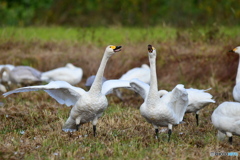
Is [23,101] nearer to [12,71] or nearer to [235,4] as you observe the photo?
[12,71]

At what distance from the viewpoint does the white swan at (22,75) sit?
1130cm

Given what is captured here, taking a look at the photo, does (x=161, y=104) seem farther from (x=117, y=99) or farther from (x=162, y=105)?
(x=117, y=99)

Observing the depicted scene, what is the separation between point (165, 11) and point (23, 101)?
58.9 feet

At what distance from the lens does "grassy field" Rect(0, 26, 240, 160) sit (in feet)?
18.5

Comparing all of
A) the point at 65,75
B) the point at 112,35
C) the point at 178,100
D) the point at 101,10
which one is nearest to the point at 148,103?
the point at 178,100

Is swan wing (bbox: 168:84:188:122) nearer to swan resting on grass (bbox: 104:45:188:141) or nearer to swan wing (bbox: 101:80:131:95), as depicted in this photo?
swan resting on grass (bbox: 104:45:188:141)

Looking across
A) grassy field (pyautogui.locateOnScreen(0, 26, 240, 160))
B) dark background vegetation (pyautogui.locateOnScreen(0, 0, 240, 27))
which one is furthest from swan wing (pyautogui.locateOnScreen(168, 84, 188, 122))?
dark background vegetation (pyautogui.locateOnScreen(0, 0, 240, 27))

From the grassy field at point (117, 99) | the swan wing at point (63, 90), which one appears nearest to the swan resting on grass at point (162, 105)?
the grassy field at point (117, 99)

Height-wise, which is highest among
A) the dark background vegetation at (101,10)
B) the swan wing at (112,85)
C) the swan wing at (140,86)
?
the swan wing at (140,86)

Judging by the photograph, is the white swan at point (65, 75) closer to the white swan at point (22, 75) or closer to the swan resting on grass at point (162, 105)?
the white swan at point (22, 75)

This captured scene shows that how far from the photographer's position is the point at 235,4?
24.3 metres

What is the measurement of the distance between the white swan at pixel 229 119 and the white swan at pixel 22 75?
6327 millimetres

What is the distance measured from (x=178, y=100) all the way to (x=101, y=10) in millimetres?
20363

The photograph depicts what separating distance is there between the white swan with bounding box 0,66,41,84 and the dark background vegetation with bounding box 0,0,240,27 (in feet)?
35.2
